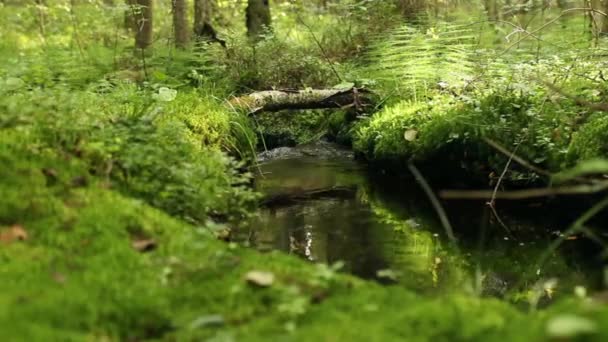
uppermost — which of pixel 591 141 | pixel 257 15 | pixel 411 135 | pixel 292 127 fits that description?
pixel 257 15

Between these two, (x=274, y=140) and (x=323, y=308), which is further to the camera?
(x=274, y=140)

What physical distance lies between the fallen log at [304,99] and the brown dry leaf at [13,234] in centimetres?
576

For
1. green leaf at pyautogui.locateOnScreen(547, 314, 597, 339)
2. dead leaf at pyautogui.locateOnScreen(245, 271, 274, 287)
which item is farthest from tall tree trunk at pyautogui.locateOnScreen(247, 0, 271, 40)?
green leaf at pyautogui.locateOnScreen(547, 314, 597, 339)

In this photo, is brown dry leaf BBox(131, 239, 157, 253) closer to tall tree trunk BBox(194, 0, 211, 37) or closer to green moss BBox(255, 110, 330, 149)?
green moss BBox(255, 110, 330, 149)

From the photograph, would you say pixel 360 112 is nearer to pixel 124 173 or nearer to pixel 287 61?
pixel 287 61

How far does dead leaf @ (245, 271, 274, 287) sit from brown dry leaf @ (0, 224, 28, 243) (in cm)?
110

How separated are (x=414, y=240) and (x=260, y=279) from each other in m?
3.10

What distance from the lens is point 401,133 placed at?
7.83 metres

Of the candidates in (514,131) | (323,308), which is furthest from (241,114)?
(323,308)

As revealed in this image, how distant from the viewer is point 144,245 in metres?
2.73

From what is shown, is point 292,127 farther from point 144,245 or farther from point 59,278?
point 59,278

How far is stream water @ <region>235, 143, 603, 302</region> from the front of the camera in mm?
4305

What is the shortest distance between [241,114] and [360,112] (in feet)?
8.71

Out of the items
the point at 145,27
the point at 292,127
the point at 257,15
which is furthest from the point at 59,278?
the point at 145,27
